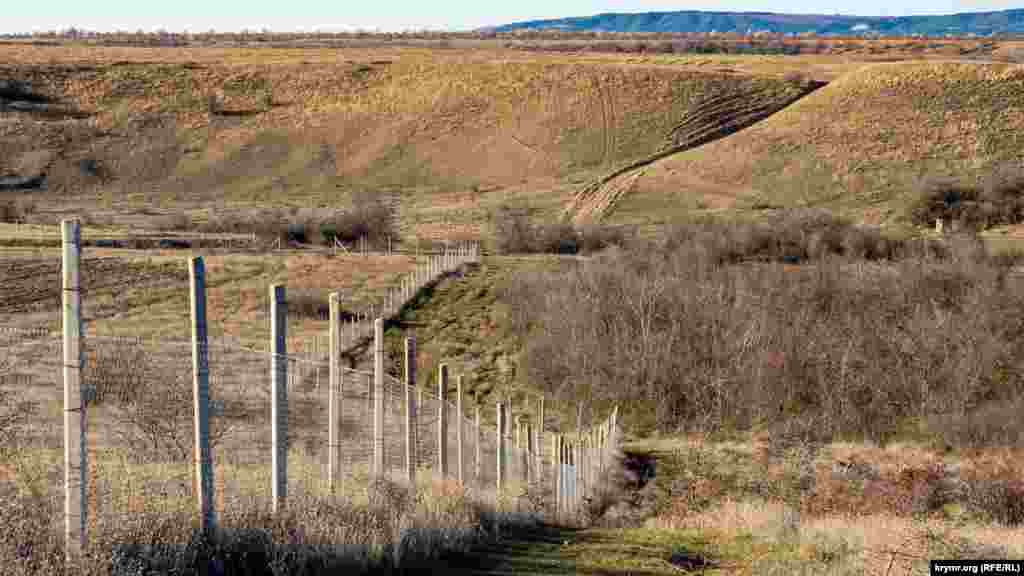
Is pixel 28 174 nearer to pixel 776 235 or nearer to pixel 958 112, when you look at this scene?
pixel 776 235

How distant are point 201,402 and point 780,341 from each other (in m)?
32.9

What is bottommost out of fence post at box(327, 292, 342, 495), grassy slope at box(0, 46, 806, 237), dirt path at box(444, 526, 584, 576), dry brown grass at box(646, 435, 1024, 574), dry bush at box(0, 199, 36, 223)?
dry brown grass at box(646, 435, 1024, 574)

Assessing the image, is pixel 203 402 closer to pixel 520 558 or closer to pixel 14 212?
pixel 520 558

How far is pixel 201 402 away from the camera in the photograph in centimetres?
931

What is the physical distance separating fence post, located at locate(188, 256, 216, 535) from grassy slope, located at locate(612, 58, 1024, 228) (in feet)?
226

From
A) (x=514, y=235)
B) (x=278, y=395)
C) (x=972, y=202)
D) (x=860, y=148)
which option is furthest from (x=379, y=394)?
(x=860, y=148)

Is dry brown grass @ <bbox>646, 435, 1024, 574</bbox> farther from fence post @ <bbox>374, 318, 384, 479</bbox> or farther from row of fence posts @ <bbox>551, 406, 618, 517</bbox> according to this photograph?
fence post @ <bbox>374, 318, 384, 479</bbox>

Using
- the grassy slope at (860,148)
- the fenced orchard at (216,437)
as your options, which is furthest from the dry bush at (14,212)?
the fenced orchard at (216,437)

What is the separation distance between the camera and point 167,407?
1570cm

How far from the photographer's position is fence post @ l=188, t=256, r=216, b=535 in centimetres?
920

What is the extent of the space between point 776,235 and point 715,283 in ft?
62.2

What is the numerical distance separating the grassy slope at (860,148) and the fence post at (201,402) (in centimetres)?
6874

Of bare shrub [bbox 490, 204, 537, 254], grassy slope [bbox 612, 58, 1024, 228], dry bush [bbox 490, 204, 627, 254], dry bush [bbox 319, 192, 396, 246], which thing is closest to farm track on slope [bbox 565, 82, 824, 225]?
grassy slope [bbox 612, 58, 1024, 228]

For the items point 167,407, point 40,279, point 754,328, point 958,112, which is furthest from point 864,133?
point 167,407
